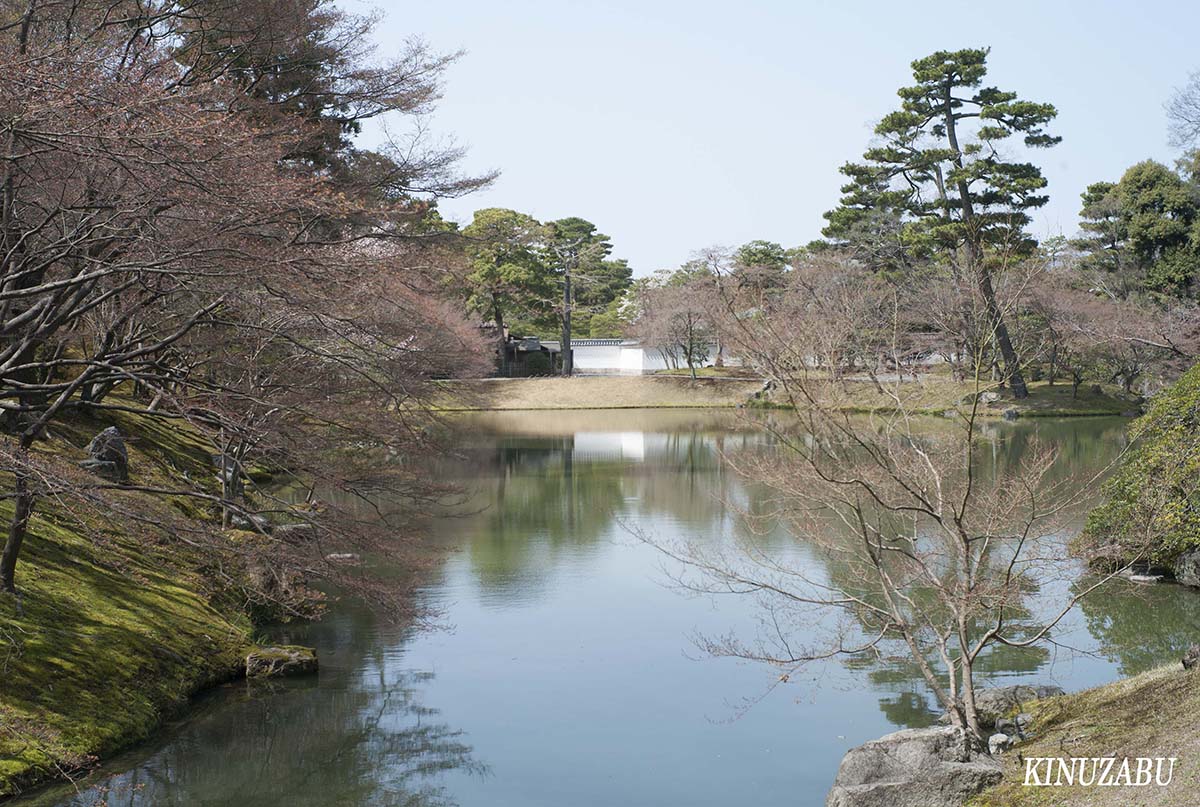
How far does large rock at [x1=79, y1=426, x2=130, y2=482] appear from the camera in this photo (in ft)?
37.6

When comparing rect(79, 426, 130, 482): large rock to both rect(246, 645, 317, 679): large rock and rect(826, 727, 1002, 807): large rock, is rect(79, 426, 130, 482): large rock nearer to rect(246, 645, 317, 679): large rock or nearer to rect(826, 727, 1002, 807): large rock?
rect(246, 645, 317, 679): large rock

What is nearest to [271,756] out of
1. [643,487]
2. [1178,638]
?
[1178,638]

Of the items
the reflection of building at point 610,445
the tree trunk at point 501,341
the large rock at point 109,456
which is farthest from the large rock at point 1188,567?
the tree trunk at point 501,341

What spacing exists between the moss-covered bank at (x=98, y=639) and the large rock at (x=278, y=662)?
14 cm

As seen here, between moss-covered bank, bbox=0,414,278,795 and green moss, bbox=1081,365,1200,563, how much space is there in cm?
803

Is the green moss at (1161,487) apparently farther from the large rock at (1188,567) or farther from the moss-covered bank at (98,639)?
the moss-covered bank at (98,639)

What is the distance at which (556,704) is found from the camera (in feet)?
29.2

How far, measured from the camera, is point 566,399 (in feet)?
141

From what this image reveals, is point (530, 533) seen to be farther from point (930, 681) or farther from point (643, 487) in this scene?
point (930, 681)

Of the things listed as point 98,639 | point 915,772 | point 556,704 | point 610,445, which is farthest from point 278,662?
point 610,445

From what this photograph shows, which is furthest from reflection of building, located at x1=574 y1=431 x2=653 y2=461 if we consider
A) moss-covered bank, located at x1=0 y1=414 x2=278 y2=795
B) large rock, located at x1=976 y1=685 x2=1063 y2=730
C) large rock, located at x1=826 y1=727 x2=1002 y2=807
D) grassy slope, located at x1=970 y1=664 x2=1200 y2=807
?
large rock, located at x1=826 y1=727 x2=1002 y2=807

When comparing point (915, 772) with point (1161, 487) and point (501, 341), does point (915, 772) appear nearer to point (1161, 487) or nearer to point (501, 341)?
point (1161, 487)

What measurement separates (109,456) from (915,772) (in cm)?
940

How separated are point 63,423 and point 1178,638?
12867mm
